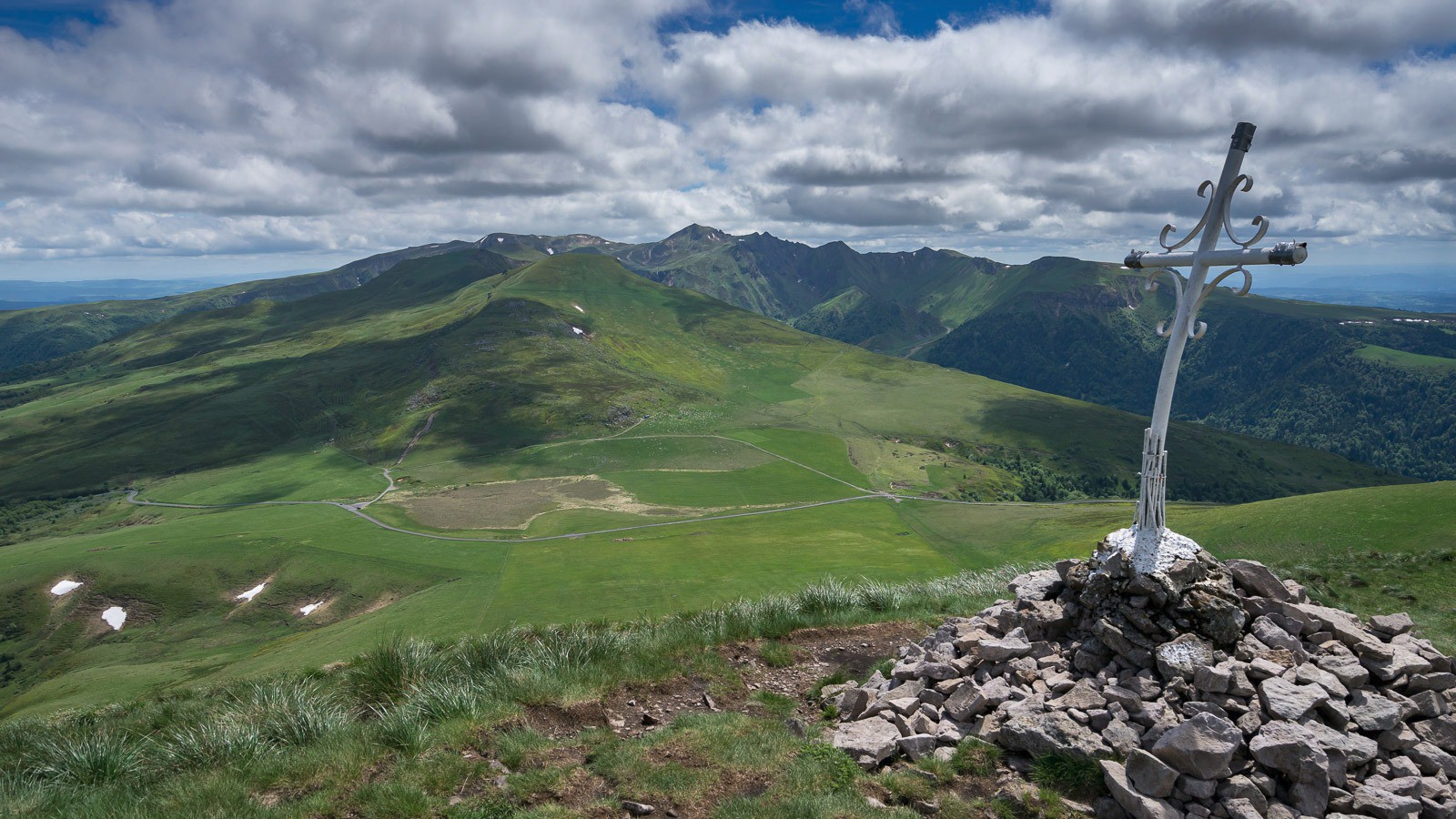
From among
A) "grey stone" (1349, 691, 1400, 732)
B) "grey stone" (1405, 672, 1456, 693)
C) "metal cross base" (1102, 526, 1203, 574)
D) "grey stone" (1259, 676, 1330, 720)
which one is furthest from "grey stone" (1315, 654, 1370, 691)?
"metal cross base" (1102, 526, 1203, 574)

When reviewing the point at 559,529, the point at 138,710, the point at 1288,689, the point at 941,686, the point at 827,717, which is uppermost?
the point at 1288,689

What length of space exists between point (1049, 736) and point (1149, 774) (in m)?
1.54

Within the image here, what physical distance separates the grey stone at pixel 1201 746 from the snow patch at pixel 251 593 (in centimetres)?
12398

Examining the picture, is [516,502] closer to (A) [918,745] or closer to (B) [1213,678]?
(A) [918,745]

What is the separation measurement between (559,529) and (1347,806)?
423 ft

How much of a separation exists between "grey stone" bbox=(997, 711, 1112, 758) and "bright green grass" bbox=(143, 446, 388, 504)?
17438 cm

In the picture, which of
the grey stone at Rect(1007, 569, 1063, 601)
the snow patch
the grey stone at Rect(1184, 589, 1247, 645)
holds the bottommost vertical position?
the snow patch

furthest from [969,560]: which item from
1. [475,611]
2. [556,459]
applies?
[556,459]

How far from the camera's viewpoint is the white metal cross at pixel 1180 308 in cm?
1245

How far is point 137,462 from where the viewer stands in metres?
197

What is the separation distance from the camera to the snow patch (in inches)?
4031

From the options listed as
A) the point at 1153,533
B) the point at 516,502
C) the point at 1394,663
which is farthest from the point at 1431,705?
the point at 516,502

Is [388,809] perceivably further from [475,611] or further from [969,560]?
[969,560]

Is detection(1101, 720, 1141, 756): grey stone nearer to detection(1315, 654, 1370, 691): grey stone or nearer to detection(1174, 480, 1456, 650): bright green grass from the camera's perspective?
detection(1315, 654, 1370, 691): grey stone
